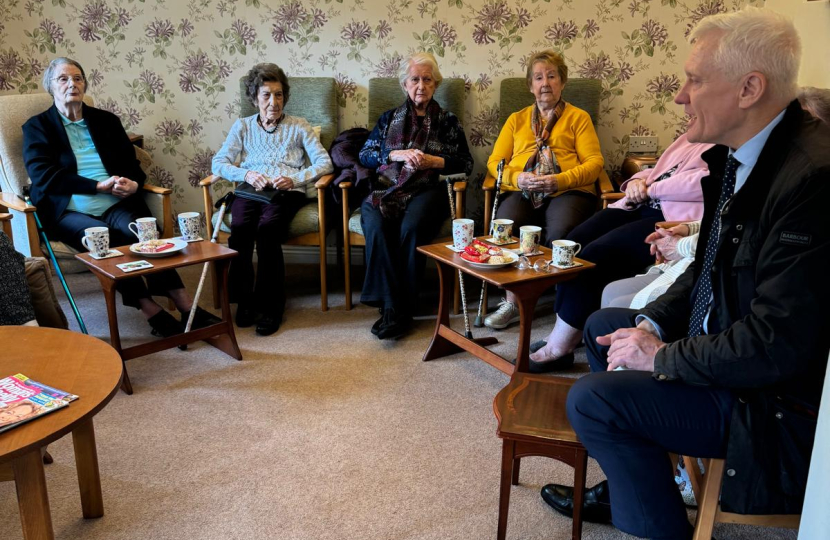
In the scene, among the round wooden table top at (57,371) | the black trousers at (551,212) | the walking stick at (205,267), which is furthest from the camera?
the black trousers at (551,212)

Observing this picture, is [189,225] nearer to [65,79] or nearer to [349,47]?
[65,79]

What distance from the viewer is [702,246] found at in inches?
58.9

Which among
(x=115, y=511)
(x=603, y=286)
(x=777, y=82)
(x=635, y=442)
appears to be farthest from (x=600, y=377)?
(x=115, y=511)

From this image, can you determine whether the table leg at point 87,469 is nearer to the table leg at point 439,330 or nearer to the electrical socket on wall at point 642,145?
the table leg at point 439,330

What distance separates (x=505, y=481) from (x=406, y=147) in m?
2.00

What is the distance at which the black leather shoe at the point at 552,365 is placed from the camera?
8.18 ft

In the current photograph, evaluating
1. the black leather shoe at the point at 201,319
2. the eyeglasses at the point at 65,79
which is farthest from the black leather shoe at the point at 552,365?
the eyeglasses at the point at 65,79

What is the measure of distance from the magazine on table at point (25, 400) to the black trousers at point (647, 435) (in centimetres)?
105

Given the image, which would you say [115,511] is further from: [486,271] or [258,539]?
[486,271]

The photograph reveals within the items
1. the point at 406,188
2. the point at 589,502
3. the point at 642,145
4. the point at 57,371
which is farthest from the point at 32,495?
the point at 642,145

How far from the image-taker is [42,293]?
2.27 m

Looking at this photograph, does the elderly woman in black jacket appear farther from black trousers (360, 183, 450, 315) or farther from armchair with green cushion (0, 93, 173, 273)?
black trousers (360, 183, 450, 315)

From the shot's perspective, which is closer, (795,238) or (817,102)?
(795,238)

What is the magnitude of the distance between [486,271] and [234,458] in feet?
3.19
